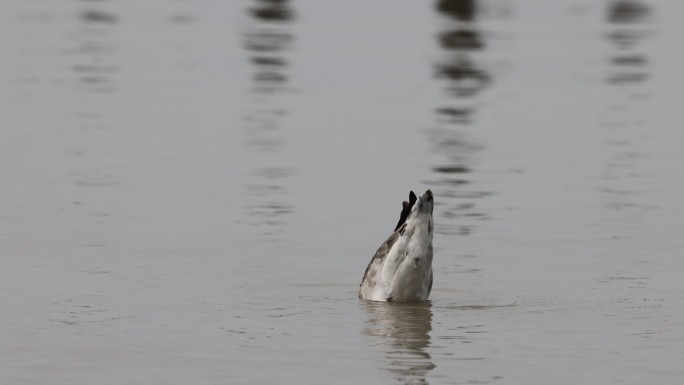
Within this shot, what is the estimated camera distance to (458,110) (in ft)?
80.4

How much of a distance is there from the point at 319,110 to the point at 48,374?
511 inches

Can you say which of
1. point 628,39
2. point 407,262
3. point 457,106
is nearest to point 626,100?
point 457,106

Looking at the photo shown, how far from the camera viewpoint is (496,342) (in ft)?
40.8

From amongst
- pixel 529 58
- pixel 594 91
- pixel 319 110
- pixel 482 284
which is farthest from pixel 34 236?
pixel 529 58

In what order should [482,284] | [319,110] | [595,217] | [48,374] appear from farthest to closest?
[319,110]
[595,217]
[482,284]
[48,374]

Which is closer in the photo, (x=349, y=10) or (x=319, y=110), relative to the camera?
(x=319, y=110)

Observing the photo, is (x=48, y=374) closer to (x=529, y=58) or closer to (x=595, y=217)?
(x=595, y=217)

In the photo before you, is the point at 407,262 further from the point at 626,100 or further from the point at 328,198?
the point at 626,100

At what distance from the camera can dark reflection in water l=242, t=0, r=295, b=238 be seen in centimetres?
1770

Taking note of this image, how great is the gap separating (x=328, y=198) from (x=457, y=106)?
268 inches

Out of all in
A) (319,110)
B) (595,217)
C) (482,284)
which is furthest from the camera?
(319,110)

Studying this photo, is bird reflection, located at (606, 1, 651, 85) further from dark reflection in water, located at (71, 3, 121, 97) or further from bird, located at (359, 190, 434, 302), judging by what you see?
bird, located at (359, 190, 434, 302)

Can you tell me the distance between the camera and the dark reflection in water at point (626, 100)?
764 inches

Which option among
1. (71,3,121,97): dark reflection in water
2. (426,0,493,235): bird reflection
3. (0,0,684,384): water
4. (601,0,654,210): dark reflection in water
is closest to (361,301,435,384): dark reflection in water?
(0,0,684,384): water
